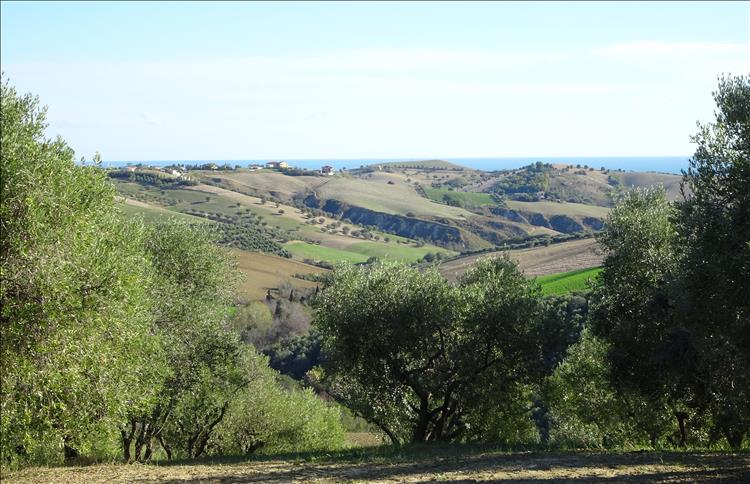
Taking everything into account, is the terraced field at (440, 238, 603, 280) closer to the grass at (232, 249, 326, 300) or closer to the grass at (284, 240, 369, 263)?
the grass at (284, 240, 369, 263)

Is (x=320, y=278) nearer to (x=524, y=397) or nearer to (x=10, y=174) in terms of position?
(x=524, y=397)

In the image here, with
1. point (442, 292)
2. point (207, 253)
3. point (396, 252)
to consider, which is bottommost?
point (396, 252)

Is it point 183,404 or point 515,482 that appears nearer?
point 515,482

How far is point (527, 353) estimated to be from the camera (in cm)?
2745

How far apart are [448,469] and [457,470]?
1.22ft

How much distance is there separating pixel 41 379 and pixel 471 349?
1799 centimetres

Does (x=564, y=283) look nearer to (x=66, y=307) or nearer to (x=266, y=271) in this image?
(x=266, y=271)

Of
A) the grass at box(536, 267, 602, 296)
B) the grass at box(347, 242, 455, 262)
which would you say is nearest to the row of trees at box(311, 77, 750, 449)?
the grass at box(536, 267, 602, 296)

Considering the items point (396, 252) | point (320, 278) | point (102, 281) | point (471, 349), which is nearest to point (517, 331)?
point (471, 349)

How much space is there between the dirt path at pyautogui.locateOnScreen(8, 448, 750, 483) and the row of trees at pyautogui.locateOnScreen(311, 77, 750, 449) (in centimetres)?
446

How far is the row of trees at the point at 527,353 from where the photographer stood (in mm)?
24656

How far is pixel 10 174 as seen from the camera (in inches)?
603

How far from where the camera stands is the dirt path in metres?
16.8

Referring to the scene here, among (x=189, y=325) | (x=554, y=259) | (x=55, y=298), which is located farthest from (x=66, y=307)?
(x=554, y=259)
